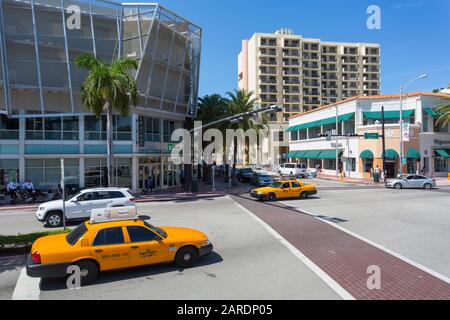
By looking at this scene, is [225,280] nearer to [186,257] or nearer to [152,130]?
[186,257]

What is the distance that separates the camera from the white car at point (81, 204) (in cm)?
1498

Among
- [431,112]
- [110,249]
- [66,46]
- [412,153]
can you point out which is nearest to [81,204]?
[110,249]

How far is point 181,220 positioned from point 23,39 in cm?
2041

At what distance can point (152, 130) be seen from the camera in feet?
100

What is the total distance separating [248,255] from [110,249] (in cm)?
421

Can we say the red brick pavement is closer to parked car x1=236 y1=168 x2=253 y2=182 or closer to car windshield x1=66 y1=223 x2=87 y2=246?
car windshield x1=66 y1=223 x2=87 y2=246

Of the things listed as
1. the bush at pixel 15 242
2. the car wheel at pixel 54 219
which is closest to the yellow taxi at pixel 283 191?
the car wheel at pixel 54 219

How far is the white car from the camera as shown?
15.0 metres

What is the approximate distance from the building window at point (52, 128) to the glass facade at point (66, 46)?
77cm

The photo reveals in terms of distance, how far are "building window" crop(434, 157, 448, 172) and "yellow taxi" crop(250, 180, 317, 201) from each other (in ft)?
90.5

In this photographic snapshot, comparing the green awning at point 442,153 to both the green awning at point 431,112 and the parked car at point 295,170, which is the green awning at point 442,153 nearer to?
the green awning at point 431,112

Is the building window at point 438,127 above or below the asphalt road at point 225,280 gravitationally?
above
